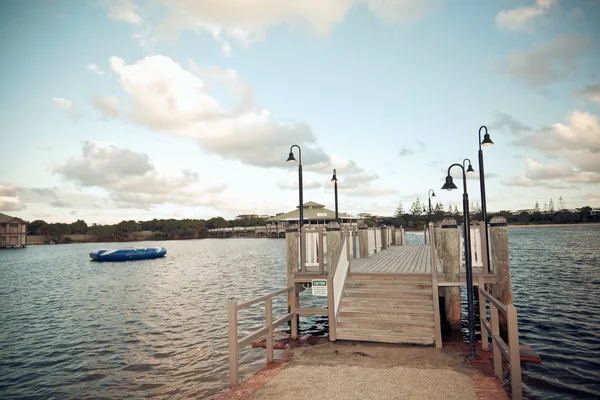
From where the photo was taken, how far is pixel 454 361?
7.52m

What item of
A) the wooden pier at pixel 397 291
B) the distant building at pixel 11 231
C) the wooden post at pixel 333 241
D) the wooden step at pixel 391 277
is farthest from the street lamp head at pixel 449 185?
the distant building at pixel 11 231

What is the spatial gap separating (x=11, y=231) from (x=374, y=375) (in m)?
167

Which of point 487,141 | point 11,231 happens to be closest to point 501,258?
point 487,141

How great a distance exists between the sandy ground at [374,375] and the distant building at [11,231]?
6263 inches

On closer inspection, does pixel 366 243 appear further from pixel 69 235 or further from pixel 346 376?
pixel 69 235

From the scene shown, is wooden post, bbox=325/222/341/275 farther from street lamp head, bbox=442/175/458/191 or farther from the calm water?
the calm water

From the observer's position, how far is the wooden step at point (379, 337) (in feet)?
27.8

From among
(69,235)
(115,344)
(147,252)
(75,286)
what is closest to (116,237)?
(69,235)

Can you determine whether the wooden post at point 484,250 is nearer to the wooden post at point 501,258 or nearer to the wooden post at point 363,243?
the wooden post at point 501,258

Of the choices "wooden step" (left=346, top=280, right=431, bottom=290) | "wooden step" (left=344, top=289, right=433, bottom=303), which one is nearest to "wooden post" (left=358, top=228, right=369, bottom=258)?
"wooden step" (left=346, top=280, right=431, bottom=290)

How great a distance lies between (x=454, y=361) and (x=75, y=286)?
36.2 meters

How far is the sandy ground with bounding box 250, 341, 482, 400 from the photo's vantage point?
229 inches

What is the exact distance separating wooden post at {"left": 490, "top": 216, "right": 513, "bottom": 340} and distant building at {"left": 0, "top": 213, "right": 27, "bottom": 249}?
161m

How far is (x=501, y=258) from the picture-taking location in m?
9.75
